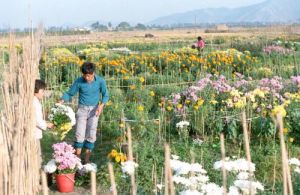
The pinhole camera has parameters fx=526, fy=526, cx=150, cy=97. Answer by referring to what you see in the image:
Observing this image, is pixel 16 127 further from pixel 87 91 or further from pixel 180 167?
pixel 87 91

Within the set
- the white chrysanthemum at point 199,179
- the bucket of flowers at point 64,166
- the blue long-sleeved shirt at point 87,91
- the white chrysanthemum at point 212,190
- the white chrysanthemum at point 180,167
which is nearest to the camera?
the white chrysanthemum at point 212,190

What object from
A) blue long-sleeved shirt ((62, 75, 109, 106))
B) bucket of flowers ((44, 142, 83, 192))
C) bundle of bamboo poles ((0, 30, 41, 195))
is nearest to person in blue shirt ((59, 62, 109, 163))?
blue long-sleeved shirt ((62, 75, 109, 106))

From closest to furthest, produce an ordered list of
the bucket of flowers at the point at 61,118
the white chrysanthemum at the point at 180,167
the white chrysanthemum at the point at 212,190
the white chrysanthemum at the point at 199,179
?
1. the white chrysanthemum at the point at 212,190
2. the white chrysanthemum at the point at 199,179
3. the white chrysanthemum at the point at 180,167
4. the bucket of flowers at the point at 61,118

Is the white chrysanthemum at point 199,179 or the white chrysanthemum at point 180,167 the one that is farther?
the white chrysanthemum at point 180,167

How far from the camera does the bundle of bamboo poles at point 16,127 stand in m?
2.52

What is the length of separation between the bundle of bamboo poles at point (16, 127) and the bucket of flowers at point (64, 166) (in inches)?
108

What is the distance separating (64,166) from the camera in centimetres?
550

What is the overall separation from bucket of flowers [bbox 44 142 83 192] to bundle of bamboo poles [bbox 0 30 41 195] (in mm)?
2735

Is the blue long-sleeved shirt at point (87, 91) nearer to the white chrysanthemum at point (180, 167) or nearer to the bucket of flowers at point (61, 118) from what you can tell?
the bucket of flowers at point (61, 118)

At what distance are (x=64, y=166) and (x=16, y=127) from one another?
302 cm

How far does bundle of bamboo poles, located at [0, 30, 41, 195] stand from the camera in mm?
2518

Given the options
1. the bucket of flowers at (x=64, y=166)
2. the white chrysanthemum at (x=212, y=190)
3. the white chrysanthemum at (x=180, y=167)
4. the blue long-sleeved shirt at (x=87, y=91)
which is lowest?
the bucket of flowers at (x=64, y=166)

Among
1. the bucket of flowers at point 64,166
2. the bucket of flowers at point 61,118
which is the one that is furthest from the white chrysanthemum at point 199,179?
the bucket of flowers at point 61,118

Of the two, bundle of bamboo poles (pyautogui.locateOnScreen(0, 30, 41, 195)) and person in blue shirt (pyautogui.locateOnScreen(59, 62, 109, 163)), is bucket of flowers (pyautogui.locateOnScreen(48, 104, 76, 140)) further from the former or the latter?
bundle of bamboo poles (pyautogui.locateOnScreen(0, 30, 41, 195))
